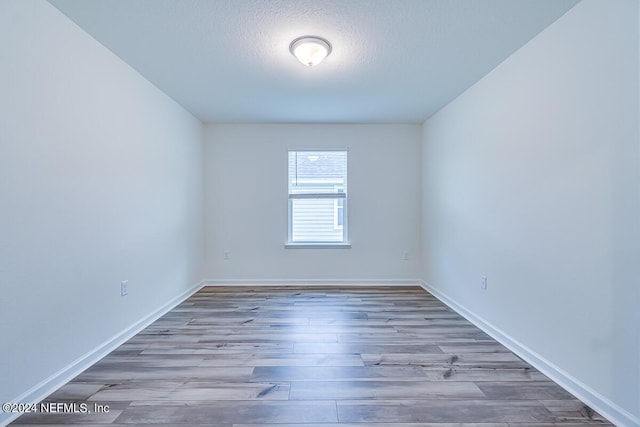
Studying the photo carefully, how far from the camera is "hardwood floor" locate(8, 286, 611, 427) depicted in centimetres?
151

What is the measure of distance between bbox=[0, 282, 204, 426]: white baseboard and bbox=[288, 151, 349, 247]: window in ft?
6.84

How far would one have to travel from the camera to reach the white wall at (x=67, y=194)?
1.50 meters

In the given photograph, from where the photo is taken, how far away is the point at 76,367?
1873mm

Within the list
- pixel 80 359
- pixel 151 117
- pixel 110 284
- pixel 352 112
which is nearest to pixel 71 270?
pixel 110 284

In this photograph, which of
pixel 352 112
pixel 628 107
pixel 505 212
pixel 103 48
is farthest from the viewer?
pixel 352 112

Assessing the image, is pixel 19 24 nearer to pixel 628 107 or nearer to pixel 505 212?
pixel 628 107

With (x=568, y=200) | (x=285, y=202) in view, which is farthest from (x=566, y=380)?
(x=285, y=202)

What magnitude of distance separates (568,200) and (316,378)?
6.38 ft

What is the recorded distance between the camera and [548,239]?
1.90 metres

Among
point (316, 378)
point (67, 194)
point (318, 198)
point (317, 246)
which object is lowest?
point (316, 378)

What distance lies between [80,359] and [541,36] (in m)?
3.84

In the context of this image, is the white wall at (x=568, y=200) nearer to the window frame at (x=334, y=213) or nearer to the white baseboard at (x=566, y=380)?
the white baseboard at (x=566, y=380)

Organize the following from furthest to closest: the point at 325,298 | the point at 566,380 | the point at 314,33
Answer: the point at 325,298 < the point at 314,33 < the point at 566,380

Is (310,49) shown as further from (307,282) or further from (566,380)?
(307,282)
